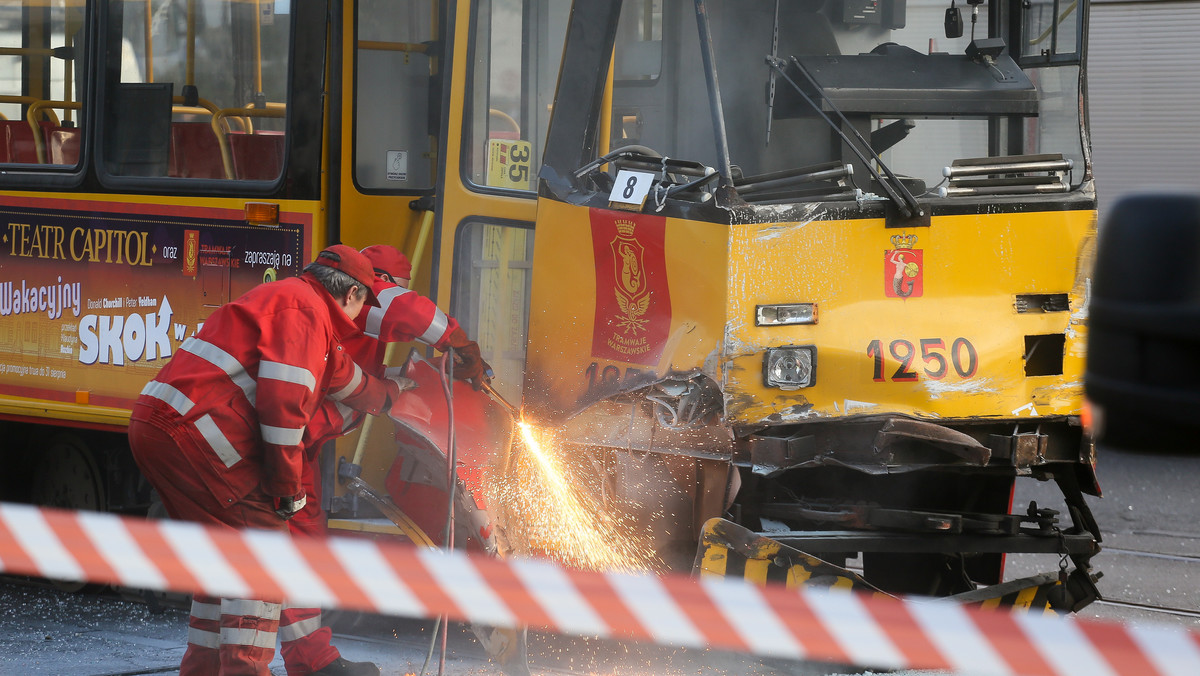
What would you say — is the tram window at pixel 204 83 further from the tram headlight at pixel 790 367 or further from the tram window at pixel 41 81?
the tram headlight at pixel 790 367

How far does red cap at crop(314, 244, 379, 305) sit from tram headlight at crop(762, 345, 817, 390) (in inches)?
61.9

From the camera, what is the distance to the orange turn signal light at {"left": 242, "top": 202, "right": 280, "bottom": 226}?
5.14m

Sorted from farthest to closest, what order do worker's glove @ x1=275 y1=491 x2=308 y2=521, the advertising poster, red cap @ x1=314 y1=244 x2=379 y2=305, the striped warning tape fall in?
the advertising poster < red cap @ x1=314 y1=244 x2=379 y2=305 < worker's glove @ x1=275 y1=491 x2=308 y2=521 < the striped warning tape

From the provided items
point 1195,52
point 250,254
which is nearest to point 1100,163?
point 1195,52

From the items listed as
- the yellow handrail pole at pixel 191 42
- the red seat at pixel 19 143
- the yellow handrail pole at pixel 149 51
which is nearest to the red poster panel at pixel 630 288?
the yellow handrail pole at pixel 191 42

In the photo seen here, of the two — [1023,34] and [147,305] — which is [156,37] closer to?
[147,305]

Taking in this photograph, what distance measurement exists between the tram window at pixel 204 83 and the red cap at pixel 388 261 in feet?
2.25

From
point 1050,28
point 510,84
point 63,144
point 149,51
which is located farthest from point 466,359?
point 1050,28

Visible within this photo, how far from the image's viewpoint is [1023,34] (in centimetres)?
479

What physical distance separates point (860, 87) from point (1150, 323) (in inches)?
112

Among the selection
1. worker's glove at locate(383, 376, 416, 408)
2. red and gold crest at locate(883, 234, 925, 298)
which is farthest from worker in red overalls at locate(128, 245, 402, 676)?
red and gold crest at locate(883, 234, 925, 298)

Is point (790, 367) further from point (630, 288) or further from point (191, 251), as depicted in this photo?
point (191, 251)

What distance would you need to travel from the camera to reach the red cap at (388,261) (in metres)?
4.84

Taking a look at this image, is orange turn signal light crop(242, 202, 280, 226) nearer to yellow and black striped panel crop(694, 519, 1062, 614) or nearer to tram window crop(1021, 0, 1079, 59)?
yellow and black striped panel crop(694, 519, 1062, 614)
